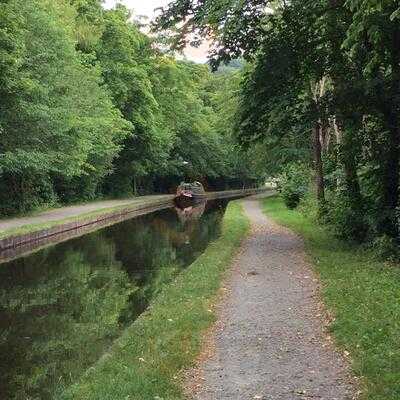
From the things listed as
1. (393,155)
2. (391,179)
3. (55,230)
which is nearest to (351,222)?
(391,179)

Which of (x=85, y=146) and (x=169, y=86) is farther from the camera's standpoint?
(x=169, y=86)

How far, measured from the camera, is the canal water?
28.6 ft

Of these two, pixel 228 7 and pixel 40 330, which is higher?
pixel 228 7

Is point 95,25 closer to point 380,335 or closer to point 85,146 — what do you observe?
point 85,146

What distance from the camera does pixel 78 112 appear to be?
1157 inches

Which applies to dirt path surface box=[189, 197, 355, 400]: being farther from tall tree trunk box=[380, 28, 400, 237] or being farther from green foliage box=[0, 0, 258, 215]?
green foliage box=[0, 0, 258, 215]

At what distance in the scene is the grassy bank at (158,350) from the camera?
21.9 feet

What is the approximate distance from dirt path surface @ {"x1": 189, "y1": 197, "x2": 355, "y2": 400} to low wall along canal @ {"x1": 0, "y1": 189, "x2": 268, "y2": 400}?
2.12 metres

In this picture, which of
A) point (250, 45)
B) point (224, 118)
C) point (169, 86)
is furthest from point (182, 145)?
point (250, 45)

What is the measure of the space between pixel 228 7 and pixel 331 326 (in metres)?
7.86

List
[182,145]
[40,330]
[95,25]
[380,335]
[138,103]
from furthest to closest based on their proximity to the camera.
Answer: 1. [182,145]
2. [138,103]
3. [95,25]
4. [40,330]
5. [380,335]

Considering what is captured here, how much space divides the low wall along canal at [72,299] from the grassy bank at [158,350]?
→ 71 centimetres

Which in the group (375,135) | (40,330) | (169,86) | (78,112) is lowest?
(40,330)

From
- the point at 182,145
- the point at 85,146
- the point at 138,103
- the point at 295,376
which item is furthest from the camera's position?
the point at 182,145
